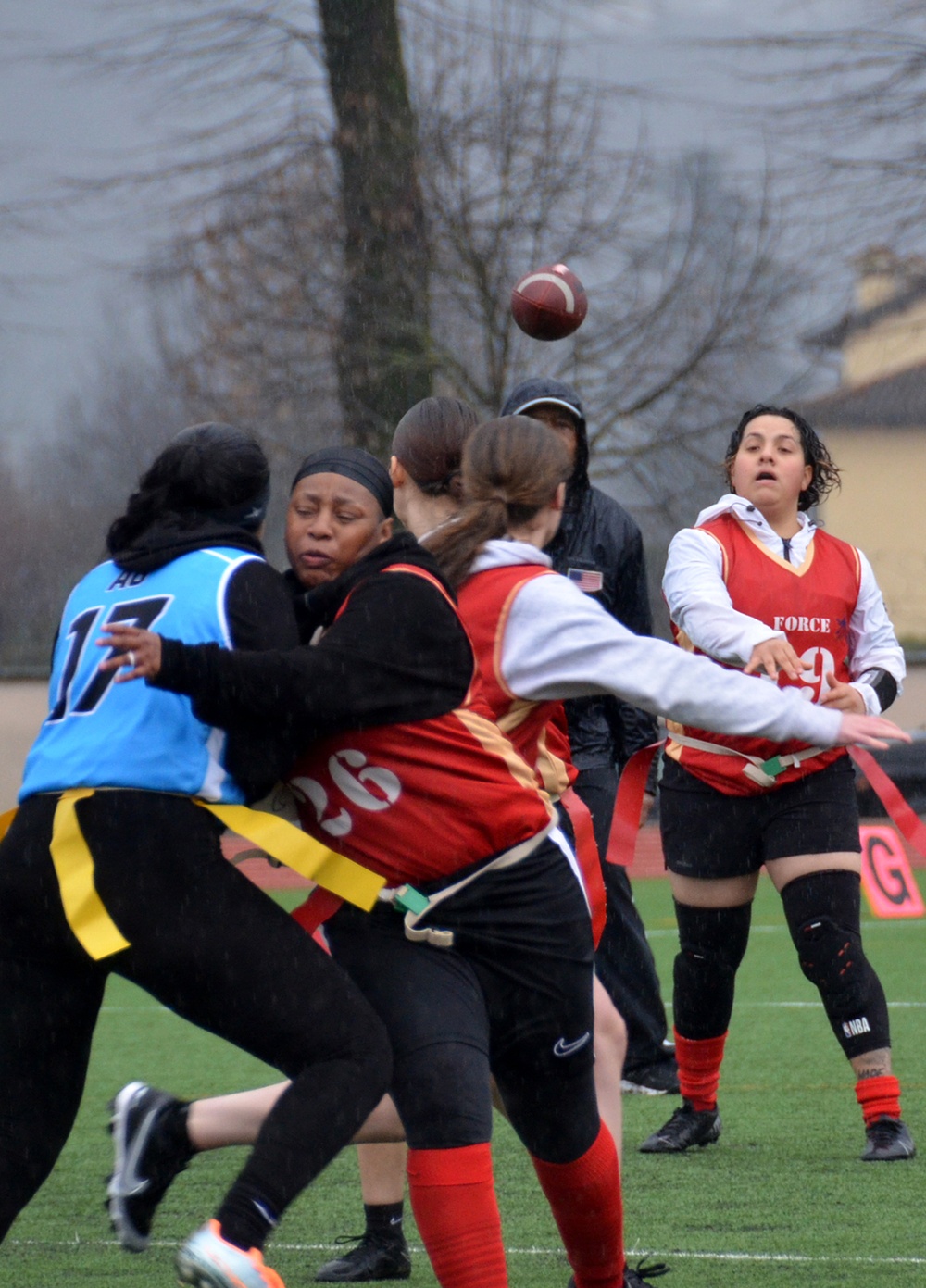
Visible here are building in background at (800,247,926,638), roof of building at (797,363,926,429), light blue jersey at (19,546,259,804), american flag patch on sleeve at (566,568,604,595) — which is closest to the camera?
light blue jersey at (19,546,259,804)

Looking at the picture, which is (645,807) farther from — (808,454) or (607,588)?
(808,454)

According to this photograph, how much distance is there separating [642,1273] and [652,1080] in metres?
2.51

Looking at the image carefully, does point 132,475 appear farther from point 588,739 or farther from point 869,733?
point 869,733

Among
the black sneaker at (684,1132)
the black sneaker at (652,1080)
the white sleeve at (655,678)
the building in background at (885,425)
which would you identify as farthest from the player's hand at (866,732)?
the building in background at (885,425)

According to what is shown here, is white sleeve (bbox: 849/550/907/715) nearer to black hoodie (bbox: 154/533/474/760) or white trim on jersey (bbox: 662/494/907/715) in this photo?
white trim on jersey (bbox: 662/494/907/715)

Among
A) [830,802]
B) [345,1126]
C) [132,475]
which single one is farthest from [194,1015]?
[132,475]

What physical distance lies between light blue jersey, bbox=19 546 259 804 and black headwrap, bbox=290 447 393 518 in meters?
0.33

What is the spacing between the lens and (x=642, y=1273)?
11.9ft

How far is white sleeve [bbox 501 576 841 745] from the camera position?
3010mm

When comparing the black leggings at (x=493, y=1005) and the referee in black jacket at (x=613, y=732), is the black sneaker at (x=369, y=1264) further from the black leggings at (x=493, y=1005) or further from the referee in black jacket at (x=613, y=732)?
the referee in black jacket at (x=613, y=732)

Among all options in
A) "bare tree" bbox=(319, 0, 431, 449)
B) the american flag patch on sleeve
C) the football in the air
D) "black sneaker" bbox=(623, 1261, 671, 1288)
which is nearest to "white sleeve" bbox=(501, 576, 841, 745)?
"black sneaker" bbox=(623, 1261, 671, 1288)

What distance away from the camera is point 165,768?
2867mm

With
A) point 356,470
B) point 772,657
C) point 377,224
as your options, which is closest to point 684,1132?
point 772,657

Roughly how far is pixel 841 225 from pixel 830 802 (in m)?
13.9
